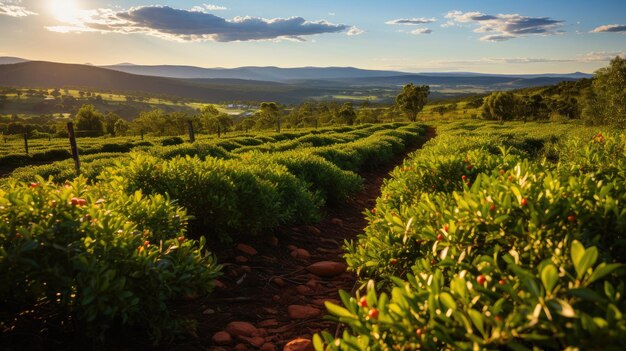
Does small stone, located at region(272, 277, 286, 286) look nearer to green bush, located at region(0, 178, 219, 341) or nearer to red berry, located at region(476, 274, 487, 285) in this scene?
green bush, located at region(0, 178, 219, 341)

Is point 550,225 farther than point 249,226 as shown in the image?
No

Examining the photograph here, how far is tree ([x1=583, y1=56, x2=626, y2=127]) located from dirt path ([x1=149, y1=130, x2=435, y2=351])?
52001mm

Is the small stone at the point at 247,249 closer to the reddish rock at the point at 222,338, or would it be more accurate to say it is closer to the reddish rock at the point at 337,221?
the reddish rock at the point at 222,338

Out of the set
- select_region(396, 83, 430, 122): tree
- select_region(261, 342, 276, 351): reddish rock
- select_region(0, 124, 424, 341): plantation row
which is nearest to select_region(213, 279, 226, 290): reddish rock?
select_region(0, 124, 424, 341): plantation row

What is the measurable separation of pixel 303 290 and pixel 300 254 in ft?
4.06

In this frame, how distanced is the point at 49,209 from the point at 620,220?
3.93 m

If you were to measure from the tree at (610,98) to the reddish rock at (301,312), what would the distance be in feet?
175

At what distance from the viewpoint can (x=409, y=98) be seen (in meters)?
92.3

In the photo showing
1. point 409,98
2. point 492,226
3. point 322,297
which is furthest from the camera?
point 409,98

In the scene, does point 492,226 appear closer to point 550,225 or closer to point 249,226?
point 550,225

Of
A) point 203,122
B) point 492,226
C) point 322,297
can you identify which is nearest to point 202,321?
point 322,297

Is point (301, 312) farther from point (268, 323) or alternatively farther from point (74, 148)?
point (74, 148)

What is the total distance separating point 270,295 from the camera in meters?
4.92

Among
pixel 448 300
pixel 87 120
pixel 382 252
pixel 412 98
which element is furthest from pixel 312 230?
pixel 87 120
